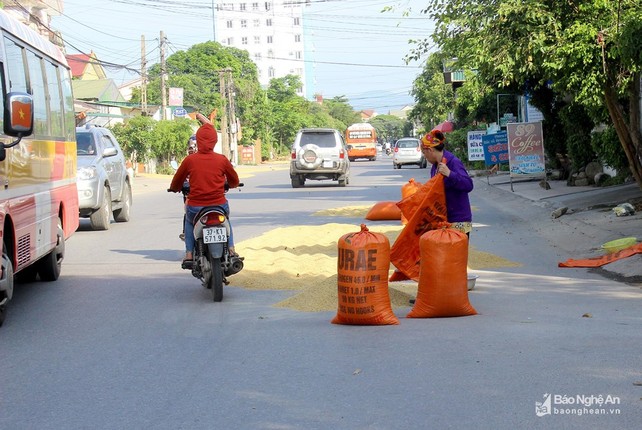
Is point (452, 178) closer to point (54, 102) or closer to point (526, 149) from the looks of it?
point (54, 102)

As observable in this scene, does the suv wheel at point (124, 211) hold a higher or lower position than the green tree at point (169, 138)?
lower

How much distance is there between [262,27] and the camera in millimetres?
163250

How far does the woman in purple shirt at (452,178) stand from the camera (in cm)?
889

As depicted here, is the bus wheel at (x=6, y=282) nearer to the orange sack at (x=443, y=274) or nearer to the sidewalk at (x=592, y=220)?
the orange sack at (x=443, y=274)

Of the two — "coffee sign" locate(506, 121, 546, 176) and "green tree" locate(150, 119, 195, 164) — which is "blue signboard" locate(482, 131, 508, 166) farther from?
"green tree" locate(150, 119, 195, 164)

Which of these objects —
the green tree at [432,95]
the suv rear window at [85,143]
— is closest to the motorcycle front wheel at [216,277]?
the suv rear window at [85,143]

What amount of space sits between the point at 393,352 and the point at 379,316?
1025 mm

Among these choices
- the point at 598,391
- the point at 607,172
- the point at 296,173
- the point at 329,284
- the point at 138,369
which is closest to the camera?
Result: the point at 598,391

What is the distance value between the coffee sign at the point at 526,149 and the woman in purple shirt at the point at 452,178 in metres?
16.2

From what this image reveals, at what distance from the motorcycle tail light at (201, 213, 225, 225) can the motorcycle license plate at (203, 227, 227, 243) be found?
144 millimetres

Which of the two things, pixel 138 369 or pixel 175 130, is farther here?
pixel 175 130

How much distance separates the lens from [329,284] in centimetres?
957

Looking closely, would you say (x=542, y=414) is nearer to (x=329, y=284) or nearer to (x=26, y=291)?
(x=329, y=284)

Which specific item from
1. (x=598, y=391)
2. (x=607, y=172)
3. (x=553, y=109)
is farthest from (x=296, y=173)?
(x=598, y=391)
